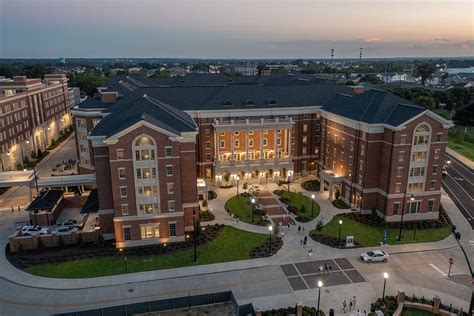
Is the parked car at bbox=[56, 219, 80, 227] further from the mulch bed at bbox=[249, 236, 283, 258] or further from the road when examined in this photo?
the road

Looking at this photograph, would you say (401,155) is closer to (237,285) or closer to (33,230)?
(237,285)

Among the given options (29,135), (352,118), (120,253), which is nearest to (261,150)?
(352,118)

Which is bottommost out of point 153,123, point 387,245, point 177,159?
point 387,245

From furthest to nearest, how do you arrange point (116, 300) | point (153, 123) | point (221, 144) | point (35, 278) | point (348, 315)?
point (221, 144), point (153, 123), point (35, 278), point (116, 300), point (348, 315)

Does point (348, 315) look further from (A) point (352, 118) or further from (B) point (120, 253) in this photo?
(A) point (352, 118)

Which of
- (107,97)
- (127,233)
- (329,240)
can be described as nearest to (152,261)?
(127,233)

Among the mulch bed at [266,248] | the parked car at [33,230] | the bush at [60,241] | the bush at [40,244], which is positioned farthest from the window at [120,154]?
the mulch bed at [266,248]

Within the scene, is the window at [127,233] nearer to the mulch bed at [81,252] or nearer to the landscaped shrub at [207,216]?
the mulch bed at [81,252]
